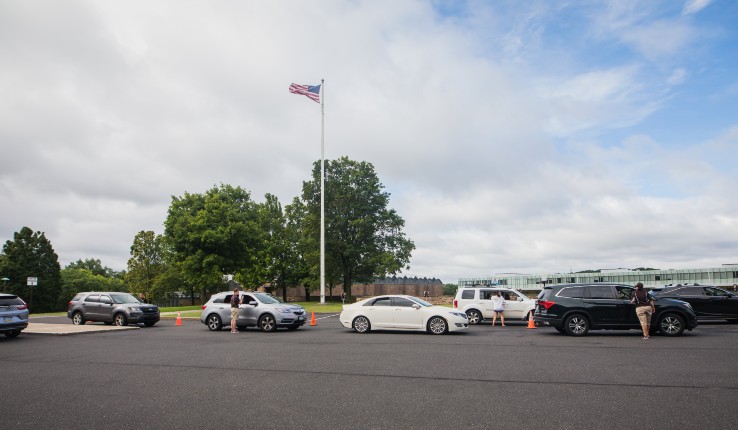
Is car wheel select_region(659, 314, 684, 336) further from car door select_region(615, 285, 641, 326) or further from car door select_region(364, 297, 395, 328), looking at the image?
car door select_region(364, 297, 395, 328)

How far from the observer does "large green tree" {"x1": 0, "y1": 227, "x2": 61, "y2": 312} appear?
71938 millimetres

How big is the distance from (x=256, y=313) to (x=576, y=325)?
12026mm

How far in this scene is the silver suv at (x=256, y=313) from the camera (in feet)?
68.9

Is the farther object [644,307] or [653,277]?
[653,277]

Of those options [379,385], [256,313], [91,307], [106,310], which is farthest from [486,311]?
[91,307]

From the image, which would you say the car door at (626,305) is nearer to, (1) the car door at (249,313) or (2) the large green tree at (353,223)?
(1) the car door at (249,313)

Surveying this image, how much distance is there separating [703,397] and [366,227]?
48844mm

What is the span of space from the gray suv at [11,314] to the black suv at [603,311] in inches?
731

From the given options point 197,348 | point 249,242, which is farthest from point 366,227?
point 197,348

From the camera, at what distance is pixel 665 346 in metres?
14.0

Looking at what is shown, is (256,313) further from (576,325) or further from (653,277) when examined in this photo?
(653,277)

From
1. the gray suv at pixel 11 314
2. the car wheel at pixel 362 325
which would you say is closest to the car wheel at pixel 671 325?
the car wheel at pixel 362 325

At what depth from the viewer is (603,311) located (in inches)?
696

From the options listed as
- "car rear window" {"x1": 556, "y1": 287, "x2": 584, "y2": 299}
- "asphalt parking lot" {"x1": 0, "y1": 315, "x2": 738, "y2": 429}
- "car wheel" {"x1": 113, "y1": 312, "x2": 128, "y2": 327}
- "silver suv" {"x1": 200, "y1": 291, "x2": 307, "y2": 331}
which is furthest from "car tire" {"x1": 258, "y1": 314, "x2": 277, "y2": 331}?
"car rear window" {"x1": 556, "y1": 287, "x2": 584, "y2": 299}
